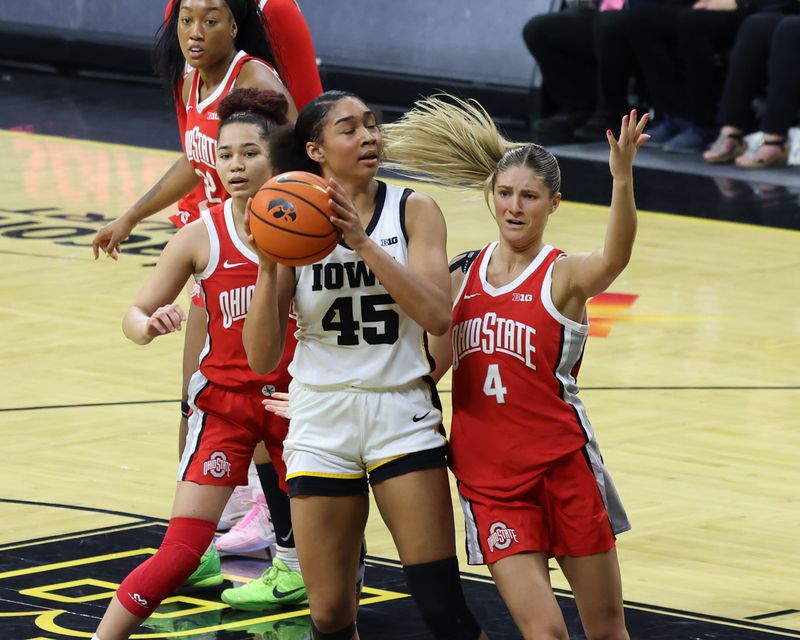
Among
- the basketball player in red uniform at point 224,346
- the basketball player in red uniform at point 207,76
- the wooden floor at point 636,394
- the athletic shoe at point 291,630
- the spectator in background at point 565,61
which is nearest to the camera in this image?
Result: the basketball player in red uniform at point 224,346

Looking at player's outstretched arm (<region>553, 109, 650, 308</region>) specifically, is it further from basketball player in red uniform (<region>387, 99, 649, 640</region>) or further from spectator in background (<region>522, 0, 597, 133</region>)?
spectator in background (<region>522, 0, 597, 133</region>)

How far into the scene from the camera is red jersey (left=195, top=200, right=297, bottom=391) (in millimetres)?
5039

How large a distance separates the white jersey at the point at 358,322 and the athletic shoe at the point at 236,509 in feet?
5.84

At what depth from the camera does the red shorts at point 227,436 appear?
5.02 metres

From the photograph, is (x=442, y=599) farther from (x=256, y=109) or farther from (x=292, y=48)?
(x=292, y=48)

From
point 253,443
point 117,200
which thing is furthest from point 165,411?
point 117,200

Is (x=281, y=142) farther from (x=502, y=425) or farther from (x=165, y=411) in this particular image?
(x=165, y=411)

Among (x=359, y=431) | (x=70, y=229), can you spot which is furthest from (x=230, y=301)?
(x=70, y=229)

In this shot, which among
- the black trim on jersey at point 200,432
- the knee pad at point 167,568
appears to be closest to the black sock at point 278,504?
the black trim on jersey at point 200,432

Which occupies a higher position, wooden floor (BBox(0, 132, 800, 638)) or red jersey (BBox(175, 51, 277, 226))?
red jersey (BBox(175, 51, 277, 226))

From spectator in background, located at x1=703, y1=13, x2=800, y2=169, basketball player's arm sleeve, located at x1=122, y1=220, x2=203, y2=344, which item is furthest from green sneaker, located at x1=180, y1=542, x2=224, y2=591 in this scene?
spectator in background, located at x1=703, y1=13, x2=800, y2=169

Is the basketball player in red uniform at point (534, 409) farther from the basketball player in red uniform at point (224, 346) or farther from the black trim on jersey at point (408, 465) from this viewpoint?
the basketball player in red uniform at point (224, 346)

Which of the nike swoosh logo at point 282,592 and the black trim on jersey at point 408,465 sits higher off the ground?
the black trim on jersey at point 408,465

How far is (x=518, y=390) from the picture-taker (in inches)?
176
